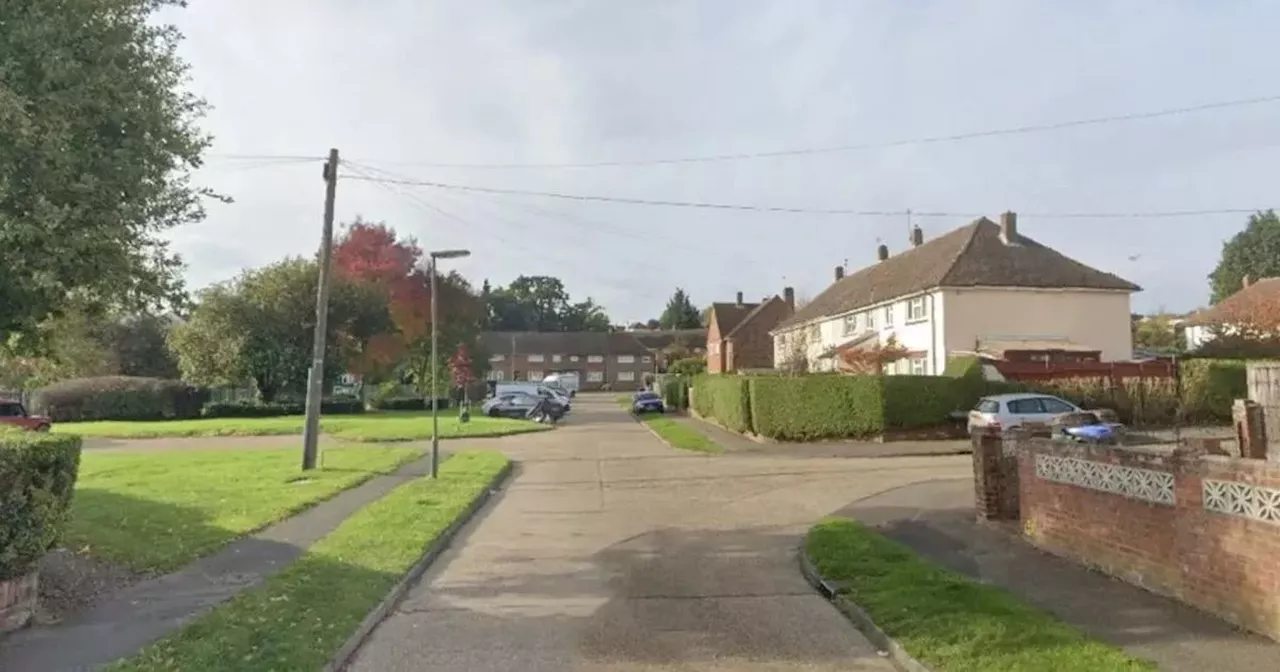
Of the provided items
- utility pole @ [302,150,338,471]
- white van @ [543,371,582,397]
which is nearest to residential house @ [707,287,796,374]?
white van @ [543,371,582,397]

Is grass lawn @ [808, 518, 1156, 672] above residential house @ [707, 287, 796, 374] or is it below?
below

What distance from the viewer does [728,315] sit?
8294cm

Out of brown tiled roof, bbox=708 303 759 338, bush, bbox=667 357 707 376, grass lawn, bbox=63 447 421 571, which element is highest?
brown tiled roof, bbox=708 303 759 338

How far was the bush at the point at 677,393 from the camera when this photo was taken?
5831 centimetres

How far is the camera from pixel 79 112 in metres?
8.85

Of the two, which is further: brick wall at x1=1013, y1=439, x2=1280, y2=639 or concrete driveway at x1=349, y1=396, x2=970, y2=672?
concrete driveway at x1=349, y1=396, x2=970, y2=672

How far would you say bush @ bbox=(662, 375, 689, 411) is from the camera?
191 feet

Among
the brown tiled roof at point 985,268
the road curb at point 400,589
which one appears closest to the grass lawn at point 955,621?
the road curb at point 400,589

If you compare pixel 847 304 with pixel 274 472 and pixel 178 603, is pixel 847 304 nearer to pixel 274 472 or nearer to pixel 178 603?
pixel 274 472

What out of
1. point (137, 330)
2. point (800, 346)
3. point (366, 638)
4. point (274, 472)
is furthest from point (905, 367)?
point (137, 330)

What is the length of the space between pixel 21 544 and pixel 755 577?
6722 mm

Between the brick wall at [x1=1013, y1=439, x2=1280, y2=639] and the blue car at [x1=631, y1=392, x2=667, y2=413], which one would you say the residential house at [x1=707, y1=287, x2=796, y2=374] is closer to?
the blue car at [x1=631, y1=392, x2=667, y2=413]

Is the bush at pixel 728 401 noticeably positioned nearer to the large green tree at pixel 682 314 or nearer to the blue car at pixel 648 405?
the blue car at pixel 648 405

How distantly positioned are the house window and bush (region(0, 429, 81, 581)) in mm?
34258
